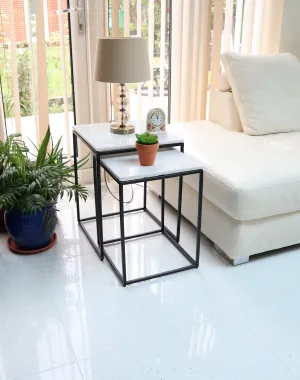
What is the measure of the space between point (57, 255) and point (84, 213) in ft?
1.62

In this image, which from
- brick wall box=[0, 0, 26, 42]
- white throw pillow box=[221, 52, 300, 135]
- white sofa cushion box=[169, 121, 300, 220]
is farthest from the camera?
white throw pillow box=[221, 52, 300, 135]

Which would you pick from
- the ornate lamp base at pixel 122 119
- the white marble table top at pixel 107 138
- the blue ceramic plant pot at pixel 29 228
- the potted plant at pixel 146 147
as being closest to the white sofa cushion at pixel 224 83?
the white marble table top at pixel 107 138

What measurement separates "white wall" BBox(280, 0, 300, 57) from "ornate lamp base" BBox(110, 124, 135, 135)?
1574mm

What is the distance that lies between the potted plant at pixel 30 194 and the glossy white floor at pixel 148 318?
13cm

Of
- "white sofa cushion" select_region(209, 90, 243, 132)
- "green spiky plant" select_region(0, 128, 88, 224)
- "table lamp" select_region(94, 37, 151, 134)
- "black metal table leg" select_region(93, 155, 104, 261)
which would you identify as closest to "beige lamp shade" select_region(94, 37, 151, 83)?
"table lamp" select_region(94, 37, 151, 134)

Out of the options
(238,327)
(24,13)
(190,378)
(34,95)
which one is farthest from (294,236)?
(24,13)

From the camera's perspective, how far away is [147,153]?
1.96m

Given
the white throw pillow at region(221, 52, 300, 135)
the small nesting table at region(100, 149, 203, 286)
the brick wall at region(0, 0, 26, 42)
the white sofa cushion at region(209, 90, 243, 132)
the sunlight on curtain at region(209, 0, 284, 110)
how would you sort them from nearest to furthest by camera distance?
the small nesting table at region(100, 149, 203, 286)
the brick wall at region(0, 0, 26, 42)
the white throw pillow at region(221, 52, 300, 135)
the white sofa cushion at region(209, 90, 243, 132)
the sunlight on curtain at region(209, 0, 284, 110)

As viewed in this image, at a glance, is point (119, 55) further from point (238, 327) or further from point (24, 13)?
point (238, 327)

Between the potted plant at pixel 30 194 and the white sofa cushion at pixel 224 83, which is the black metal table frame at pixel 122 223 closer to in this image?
the potted plant at pixel 30 194

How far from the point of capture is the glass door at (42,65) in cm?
254

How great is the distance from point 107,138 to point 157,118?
275mm

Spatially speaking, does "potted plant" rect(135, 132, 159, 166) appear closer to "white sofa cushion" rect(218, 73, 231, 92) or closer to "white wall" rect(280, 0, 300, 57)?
"white sofa cushion" rect(218, 73, 231, 92)

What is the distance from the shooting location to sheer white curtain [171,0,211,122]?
293 centimetres
